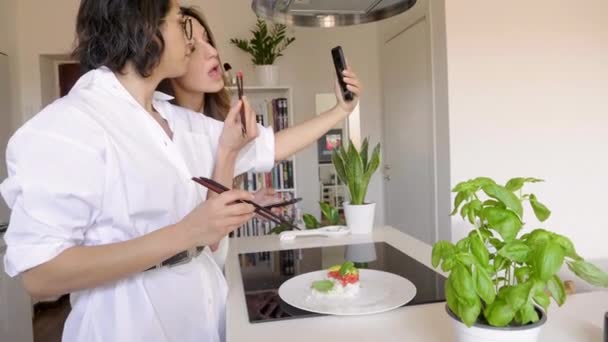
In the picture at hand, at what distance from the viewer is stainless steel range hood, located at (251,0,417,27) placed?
1219 millimetres

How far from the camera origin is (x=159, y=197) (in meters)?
0.81

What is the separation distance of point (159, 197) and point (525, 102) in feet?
6.97

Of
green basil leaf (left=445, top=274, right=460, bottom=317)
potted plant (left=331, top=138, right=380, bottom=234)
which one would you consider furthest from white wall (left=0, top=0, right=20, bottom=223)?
green basil leaf (left=445, top=274, right=460, bottom=317)

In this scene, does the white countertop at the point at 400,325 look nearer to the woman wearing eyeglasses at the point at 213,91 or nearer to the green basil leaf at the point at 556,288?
the green basil leaf at the point at 556,288

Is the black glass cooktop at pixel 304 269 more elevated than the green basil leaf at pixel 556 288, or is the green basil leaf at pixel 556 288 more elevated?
→ the green basil leaf at pixel 556 288

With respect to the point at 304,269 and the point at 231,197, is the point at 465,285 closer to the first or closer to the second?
the point at 231,197

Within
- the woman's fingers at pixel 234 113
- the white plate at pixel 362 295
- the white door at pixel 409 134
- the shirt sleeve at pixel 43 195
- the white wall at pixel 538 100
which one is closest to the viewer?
the shirt sleeve at pixel 43 195

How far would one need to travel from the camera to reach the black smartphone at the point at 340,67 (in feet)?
3.76

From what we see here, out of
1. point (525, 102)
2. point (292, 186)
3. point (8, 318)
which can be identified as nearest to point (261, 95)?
point (292, 186)

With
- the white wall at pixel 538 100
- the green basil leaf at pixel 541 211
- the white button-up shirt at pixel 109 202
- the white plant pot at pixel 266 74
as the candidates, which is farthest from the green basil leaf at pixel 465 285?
the white plant pot at pixel 266 74

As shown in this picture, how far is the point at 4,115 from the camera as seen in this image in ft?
9.49

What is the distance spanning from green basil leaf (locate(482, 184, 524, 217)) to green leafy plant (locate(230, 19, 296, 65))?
2.59 meters

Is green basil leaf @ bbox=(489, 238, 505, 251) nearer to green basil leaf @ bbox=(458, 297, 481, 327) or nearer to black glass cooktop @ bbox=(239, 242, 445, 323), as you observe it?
green basil leaf @ bbox=(458, 297, 481, 327)

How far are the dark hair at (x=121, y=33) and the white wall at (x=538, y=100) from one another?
178 cm
